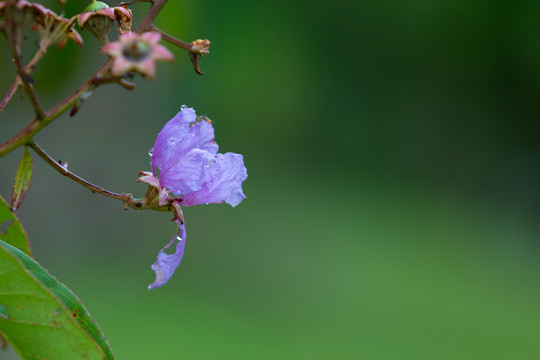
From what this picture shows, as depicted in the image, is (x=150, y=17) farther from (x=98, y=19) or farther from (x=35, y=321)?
(x=35, y=321)

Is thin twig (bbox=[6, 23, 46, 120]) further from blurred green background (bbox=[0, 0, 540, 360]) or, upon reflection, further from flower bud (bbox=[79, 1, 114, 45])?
blurred green background (bbox=[0, 0, 540, 360])

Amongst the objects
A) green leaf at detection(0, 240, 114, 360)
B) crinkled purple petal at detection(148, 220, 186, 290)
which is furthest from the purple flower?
green leaf at detection(0, 240, 114, 360)

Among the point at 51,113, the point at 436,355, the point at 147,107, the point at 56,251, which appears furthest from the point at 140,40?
the point at 147,107

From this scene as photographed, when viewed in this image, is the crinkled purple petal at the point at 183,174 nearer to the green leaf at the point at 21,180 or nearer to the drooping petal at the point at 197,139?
the drooping petal at the point at 197,139

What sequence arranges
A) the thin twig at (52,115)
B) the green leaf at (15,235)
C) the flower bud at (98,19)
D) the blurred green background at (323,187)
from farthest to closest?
the blurred green background at (323,187), the green leaf at (15,235), the flower bud at (98,19), the thin twig at (52,115)

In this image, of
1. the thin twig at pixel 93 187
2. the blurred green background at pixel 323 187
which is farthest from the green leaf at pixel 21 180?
the blurred green background at pixel 323 187

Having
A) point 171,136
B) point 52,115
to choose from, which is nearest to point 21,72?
point 52,115
